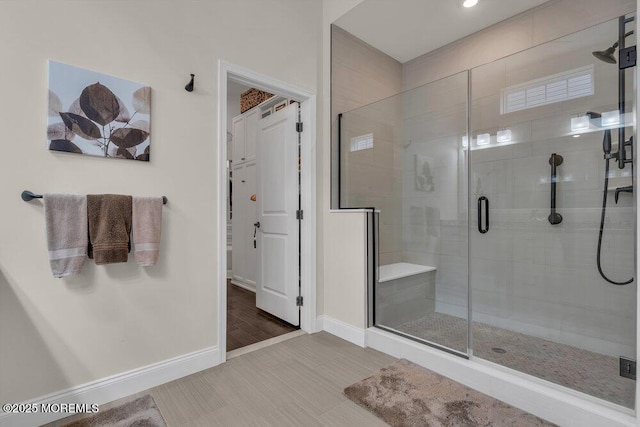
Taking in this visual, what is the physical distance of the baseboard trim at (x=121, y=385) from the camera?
163cm

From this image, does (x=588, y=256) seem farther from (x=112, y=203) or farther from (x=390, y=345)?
(x=112, y=203)

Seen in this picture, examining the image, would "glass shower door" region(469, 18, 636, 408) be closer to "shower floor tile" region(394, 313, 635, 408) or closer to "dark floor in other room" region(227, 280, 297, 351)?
"shower floor tile" region(394, 313, 635, 408)

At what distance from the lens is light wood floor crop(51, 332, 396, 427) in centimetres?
170

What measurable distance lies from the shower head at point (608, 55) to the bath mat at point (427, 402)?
6.93 feet

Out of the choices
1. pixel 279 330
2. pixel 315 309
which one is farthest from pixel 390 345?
pixel 279 330

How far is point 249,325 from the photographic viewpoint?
3072mm

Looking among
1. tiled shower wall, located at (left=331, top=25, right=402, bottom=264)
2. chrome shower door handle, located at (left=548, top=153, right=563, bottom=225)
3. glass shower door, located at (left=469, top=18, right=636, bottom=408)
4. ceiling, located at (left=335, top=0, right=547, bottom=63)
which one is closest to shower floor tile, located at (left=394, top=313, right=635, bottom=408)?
glass shower door, located at (left=469, top=18, right=636, bottom=408)

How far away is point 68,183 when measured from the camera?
1.72 m

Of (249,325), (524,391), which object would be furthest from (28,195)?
(524,391)

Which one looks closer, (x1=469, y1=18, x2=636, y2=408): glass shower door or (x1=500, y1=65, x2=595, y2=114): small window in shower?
(x1=469, y1=18, x2=636, y2=408): glass shower door

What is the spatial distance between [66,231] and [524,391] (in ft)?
8.80

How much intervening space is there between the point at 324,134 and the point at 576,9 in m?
2.30

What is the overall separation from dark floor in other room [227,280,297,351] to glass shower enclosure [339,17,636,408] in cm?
98

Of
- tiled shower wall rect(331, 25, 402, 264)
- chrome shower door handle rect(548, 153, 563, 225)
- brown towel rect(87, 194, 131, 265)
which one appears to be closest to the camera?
brown towel rect(87, 194, 131, 265)
